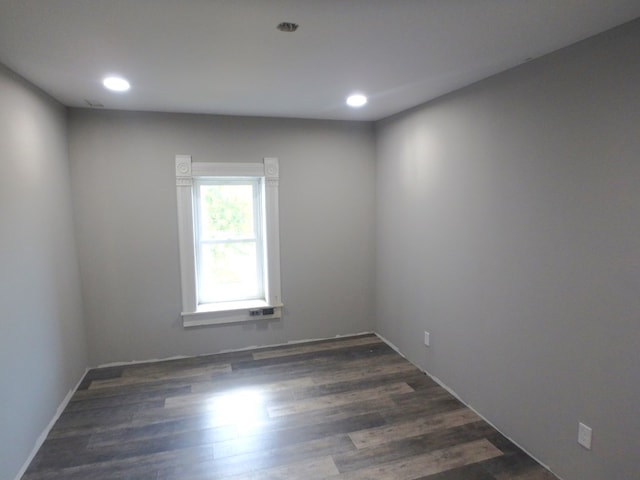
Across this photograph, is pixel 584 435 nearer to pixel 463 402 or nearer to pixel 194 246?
pixel 463 402

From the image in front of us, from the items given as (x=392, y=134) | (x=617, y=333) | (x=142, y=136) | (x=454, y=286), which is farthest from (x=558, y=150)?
(x=142, y=136)

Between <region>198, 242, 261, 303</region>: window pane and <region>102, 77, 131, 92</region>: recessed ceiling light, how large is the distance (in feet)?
5.30

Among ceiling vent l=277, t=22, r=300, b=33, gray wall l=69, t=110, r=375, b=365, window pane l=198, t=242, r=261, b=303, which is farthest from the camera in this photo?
window pane l=198, t=242, r=261, b=303

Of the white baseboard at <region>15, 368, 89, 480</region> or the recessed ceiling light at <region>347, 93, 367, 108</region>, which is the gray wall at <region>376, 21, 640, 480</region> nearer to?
the recessed ceiling light at <region>347, 93, 367, 108</region>

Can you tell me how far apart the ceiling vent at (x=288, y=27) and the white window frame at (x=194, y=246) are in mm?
2040

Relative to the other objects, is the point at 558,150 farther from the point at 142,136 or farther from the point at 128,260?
the point at 128,260

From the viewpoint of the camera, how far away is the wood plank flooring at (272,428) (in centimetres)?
222

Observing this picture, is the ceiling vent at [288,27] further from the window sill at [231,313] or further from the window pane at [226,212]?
the window sill at [231,313]

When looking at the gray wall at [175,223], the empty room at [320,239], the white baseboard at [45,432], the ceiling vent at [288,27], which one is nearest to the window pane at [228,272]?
the empty room at [320,239]

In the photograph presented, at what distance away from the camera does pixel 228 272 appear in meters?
3.94

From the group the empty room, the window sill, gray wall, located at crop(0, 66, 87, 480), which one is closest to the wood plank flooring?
the empty room

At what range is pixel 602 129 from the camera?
6.05ft

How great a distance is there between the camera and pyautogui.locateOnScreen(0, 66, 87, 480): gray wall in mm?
2135

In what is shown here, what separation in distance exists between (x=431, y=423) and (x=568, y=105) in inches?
85.6
